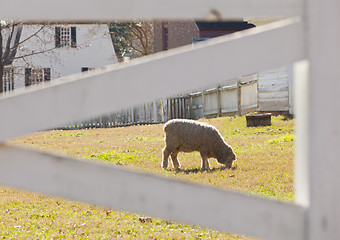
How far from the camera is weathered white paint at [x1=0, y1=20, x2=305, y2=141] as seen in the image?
1.74 meters

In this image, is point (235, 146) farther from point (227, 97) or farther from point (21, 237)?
point (227, 97)

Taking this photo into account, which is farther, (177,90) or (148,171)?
(148,171)

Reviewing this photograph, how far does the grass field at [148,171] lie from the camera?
256 inches

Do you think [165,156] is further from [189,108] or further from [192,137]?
[189,108]

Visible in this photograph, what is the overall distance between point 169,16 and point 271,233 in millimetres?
714

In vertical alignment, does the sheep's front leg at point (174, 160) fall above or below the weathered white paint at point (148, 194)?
below

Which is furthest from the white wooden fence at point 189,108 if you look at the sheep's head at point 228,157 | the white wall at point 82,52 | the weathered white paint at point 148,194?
the weathered white paint at point 148,194

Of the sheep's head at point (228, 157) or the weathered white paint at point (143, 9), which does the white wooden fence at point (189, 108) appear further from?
the weathered white paint at point (143, 9)

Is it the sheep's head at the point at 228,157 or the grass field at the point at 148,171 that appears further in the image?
the sheep's head at the point at 228,157

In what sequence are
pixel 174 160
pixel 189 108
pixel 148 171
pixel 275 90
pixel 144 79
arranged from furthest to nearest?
pixel 189 108 → pixel 275 90 → pixel 174 160 → pixel 148 171 → pixel 144 79

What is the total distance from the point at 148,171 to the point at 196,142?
1.14 metres

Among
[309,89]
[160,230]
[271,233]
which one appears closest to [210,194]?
[271,233]

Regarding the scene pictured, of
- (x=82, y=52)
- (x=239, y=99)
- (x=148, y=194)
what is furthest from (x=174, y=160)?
(x=82, y=52)

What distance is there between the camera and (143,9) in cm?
177
